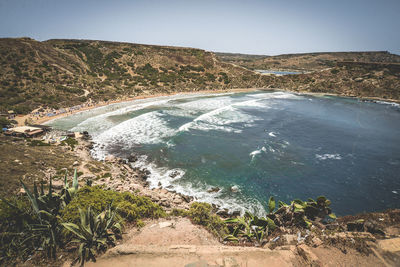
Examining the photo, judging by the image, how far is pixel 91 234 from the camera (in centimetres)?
540

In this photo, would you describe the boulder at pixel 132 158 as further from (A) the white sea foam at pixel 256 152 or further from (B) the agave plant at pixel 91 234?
(A) the white sea foam at pixel 256 152

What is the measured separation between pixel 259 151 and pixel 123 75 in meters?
50.0

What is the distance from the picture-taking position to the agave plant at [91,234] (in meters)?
5.16

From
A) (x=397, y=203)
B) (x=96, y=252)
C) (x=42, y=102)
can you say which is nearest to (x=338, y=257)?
(x=96, y=252)

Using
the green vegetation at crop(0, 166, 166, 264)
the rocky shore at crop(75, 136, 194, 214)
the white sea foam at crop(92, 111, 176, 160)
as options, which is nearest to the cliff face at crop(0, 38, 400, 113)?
the white sea foam at crop(92, 111, 176, 160)

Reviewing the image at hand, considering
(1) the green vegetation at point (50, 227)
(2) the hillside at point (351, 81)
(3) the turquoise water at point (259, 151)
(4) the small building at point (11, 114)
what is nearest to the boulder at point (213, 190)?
(3) the turquoise water at point (259, 151)

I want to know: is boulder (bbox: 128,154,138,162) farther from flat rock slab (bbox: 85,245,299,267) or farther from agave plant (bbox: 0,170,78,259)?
flat rock slab (bbox: 85,245,299,267)

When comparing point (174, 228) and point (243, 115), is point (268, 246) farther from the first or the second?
point (243, 115)

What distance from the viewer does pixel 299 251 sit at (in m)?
5.70

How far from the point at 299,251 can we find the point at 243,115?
91.2 feet

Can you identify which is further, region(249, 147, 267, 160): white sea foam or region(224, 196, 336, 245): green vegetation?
region(249, 147, 267, 160): white sea foam

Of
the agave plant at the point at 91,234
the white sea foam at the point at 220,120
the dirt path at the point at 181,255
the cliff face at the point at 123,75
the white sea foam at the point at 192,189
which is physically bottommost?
the white sea foam at the point at 192,189

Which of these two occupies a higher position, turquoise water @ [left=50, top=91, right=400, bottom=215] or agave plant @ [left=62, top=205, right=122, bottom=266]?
agave plant @ [left=62, top=205, right=122, bottom=266]

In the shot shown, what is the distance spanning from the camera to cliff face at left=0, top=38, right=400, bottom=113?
111 ft
